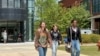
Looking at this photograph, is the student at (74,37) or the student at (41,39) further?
the student at (74,37)

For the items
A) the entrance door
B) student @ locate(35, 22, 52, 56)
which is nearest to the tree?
the entrance door

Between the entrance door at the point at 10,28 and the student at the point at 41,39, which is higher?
the student at the point at 41,39

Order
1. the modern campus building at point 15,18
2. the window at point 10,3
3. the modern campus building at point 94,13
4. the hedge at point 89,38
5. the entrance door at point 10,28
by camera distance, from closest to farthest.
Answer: the hedge at point 89,38 → the window at point 10,3 → the modern campus building at point 15,18 → the entrance door at point 10,28 → the modern campus building at point 94,13

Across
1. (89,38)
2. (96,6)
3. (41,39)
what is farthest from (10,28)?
(41,39)

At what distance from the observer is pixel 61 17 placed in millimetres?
Result: 55562

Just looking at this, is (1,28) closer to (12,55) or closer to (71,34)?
(12,55)

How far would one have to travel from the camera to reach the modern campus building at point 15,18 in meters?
50.4

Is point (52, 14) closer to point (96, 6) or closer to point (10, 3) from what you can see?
point (10, 3)

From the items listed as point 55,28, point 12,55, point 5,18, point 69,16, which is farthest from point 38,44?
point 69,16

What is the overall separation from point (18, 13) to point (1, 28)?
3.35 metres

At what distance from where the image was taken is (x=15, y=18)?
166ft

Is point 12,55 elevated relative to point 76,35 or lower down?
lower down

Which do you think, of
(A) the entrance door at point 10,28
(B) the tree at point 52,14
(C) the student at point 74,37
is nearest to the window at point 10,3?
(A) the entrance door at point 10,28

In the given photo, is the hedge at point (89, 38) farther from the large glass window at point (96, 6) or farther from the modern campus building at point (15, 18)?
the large glass window at point (96, 6)
